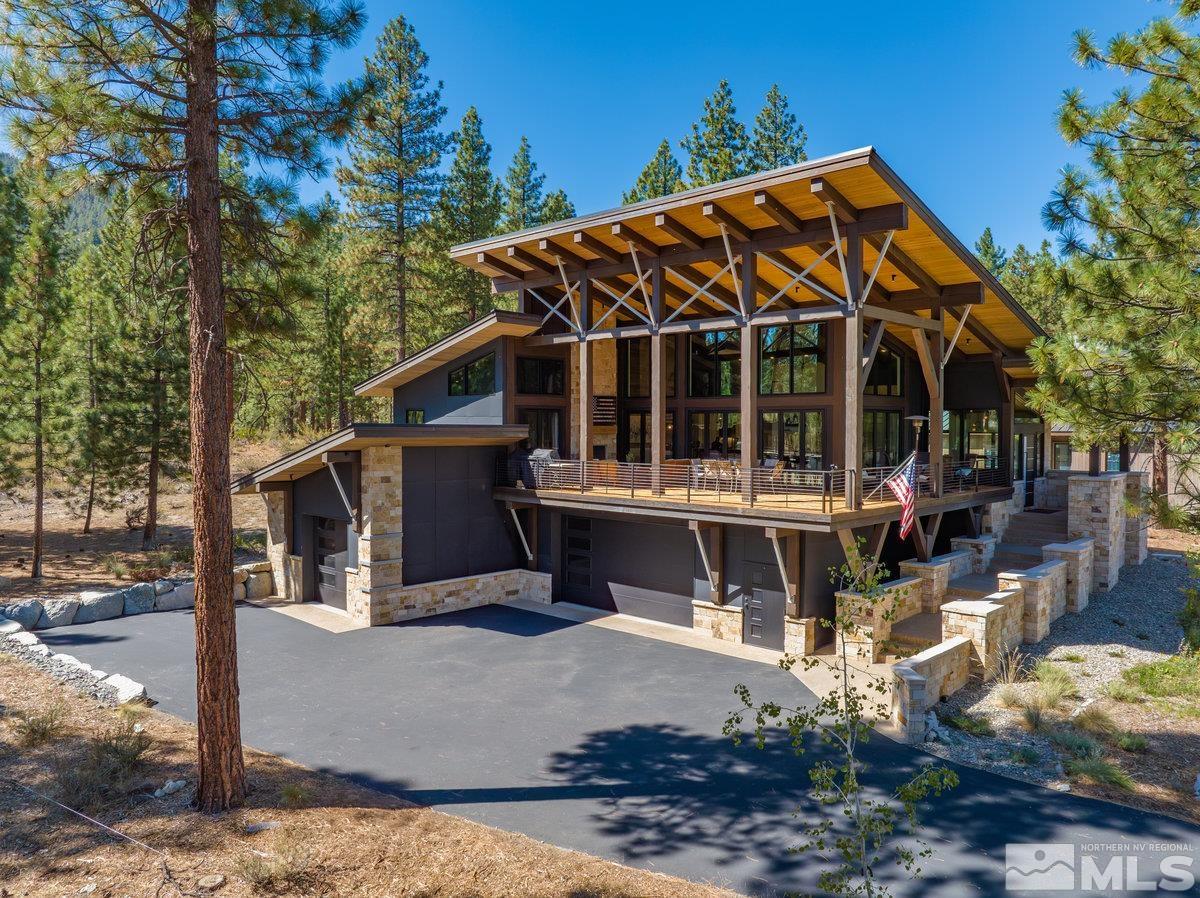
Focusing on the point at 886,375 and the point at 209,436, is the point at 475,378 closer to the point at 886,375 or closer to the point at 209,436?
the point at 886,375

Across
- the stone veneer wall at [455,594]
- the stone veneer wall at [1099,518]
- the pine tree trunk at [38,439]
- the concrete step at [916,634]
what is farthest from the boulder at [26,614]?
the stone veneer wall at [1099,518]

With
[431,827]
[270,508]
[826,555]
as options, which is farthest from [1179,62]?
[270,508]

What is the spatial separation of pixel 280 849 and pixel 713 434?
13.3 meters

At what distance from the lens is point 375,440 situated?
13805 mm

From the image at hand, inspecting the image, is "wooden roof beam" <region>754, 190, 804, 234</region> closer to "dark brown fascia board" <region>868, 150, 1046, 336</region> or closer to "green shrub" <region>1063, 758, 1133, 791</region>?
"dark brown fascia board" <region>868, 150, 1046, 336</region>

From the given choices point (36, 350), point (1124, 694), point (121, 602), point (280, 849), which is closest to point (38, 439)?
point (36, 350)

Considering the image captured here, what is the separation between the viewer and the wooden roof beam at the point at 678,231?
12.9m

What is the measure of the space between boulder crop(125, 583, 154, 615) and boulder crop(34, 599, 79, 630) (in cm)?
93

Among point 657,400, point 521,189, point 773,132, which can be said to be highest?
point 773,132

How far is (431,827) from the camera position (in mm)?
6738

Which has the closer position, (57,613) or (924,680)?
(924,680)

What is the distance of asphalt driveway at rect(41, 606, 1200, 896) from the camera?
263 inches

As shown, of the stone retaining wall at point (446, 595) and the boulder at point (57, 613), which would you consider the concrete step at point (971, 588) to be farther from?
the boulder at point (57, 613)

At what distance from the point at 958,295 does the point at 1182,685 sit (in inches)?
300
